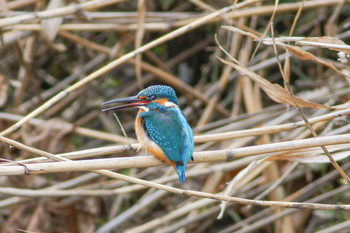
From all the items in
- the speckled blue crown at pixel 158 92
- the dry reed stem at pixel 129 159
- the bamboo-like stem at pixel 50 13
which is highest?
the bamboo-like stem at pixel 50 13

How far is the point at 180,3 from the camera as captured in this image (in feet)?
13.2

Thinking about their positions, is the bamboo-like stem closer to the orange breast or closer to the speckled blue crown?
the speckled blue crown

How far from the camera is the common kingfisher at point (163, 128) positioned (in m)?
2.02

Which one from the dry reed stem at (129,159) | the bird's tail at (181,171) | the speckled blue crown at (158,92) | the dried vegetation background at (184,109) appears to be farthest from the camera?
the dried vegetation background at (184,109)

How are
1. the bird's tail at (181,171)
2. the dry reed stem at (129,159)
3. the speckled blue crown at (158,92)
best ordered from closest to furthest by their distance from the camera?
1. the dry reed stem at (129,159)
2. the bird's tail at (181,171)
3. the speckled blue crown at (158,92)

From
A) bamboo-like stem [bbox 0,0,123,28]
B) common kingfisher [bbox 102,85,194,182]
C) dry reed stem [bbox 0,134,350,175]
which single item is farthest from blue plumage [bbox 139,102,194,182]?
bamboo-like stem [bbox 0,0,123,28]

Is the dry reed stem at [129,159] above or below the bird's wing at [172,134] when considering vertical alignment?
above

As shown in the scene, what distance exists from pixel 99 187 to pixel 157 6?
Result: 5.58 feet

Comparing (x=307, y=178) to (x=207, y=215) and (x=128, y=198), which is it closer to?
(x=207, y=215)

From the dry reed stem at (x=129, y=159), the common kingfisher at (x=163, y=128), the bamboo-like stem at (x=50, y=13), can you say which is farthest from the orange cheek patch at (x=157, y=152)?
the bamboo-like stem at (x=50, y=13)

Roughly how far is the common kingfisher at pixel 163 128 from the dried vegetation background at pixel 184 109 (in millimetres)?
262

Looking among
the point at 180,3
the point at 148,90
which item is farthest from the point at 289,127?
the point at 180,3

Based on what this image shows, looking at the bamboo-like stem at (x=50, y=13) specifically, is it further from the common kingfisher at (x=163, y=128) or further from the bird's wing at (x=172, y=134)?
the bird's wing at (x=172, y=134)

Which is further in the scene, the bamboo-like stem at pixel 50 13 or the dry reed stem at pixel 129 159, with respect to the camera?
the bamboo-like stem at pixel 50 13
